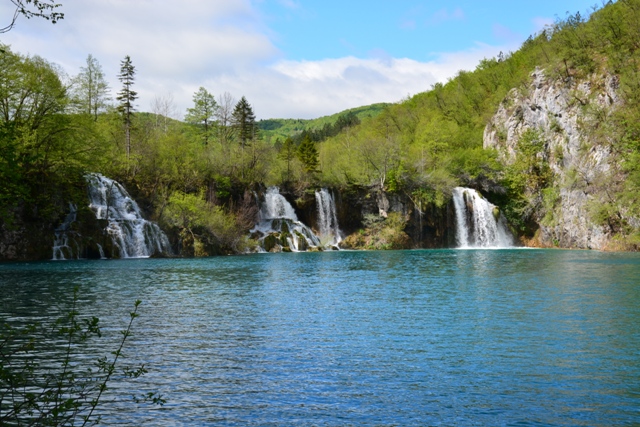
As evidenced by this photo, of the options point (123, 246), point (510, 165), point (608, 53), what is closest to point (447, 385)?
point (123, 246)

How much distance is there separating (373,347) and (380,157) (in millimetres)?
59722

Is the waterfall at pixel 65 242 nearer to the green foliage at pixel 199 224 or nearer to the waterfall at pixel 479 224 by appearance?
the green foliage at pixel 199 224

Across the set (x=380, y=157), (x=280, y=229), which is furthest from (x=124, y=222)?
(x=380, y=157)

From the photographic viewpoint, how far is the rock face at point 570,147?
58.4 m

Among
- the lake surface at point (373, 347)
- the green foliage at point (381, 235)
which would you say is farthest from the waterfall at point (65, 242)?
the green foliage at point (381, 235)

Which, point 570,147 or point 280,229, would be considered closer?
point 280,229

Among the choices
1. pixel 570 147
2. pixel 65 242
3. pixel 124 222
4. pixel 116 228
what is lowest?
pixel 65 242

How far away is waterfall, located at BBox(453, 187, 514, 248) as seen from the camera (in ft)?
229

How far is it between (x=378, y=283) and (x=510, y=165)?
5483cm

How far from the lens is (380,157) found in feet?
237

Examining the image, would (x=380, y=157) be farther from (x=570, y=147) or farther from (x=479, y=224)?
(x=570, y=147)

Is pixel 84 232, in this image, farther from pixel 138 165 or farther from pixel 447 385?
pixel 447 385

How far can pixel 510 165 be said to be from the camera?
76.4 meters

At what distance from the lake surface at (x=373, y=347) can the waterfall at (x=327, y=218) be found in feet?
130
